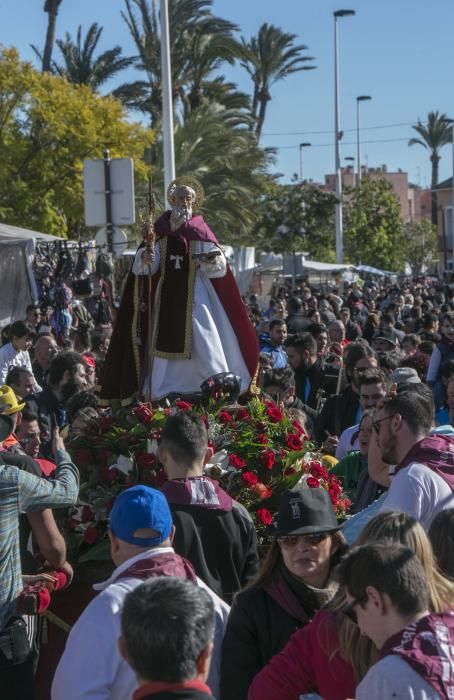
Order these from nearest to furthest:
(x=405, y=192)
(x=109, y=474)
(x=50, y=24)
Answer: (x=109, y=474)
(x=50, y=24)
(x=405, y=192)

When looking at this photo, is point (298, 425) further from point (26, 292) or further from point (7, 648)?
point (26, 292)

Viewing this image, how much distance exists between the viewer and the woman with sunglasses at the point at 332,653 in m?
3.49

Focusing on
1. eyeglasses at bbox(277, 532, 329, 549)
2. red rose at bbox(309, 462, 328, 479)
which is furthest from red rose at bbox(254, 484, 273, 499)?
eyeglasses at bbox(277, 532, 329, 549)

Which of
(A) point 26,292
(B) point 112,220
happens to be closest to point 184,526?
(B) point 112,220

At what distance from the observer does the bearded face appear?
804 cm

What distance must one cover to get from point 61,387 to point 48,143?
2267cm

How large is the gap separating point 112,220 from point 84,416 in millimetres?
5729

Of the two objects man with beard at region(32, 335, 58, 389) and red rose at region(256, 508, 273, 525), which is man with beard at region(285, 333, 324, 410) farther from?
red rose at region(256, 508, 273, 525)

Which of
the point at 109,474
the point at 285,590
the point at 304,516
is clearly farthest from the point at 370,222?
the point at 285,590

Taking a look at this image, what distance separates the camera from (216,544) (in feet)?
16.3

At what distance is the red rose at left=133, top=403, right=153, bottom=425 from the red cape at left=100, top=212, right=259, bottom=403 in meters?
1.57

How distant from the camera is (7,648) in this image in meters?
4.65

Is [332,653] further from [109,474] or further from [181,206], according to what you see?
[181,206]

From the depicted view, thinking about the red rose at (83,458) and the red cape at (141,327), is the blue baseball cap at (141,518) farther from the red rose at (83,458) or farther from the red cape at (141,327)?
the red cape at (141,327)
